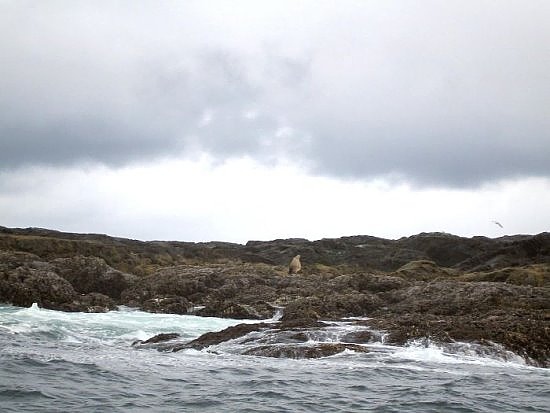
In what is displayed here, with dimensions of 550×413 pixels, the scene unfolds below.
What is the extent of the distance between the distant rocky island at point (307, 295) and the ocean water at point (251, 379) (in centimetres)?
145

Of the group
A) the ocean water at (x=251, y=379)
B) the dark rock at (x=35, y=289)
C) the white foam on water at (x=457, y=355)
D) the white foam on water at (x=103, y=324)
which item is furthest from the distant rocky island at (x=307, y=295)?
the white foam on water at (x=103, y=324)

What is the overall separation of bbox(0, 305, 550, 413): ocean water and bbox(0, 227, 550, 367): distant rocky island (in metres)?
1.45

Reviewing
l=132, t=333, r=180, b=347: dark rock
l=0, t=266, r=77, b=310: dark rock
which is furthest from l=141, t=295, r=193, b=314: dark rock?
l=132, t=333, r=180, b=347: dark rock

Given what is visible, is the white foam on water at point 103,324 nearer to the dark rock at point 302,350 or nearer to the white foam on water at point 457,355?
the dark rock at point 302,350

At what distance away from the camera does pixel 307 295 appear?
135ft

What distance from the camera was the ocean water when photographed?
12812mm

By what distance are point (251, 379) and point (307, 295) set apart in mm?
25334

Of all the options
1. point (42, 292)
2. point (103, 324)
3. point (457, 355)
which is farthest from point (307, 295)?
point (457, 355)

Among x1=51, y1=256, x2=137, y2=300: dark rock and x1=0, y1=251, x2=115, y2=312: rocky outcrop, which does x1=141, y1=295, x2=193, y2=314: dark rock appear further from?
x1=51, y1=256, x2=137, y2=300: dark rock

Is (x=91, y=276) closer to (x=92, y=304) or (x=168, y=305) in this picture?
(x=92, y=304)

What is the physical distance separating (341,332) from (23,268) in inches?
912

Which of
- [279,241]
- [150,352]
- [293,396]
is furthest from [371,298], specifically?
[279,241]

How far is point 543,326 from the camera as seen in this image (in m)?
23.7

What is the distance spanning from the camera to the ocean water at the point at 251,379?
1281 centimetres
